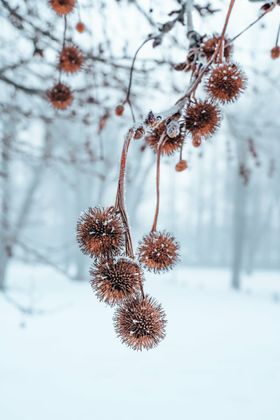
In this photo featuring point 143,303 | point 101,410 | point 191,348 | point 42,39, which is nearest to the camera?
point 143,303

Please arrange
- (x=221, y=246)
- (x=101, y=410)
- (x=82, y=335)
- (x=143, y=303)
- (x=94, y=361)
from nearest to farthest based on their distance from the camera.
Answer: (x=143, y=303) → (x=101, y=410) → (x=94, y=361) → (x=82, y=335) → (x=221, y=246)

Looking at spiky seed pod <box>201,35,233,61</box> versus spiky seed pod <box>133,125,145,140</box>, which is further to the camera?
spiky seed pod <box>201,35,233,61</box>

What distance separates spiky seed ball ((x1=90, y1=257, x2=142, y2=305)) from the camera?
3.04ft

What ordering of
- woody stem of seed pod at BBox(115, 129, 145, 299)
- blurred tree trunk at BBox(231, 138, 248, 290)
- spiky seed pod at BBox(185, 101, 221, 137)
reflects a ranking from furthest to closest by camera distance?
1. blurred tree trunk at BBox(231, 138, 248, 290)
2. spiky seed pod at BBox(185, 101, 221, 137)
3. woody stem of seed pod at BBox(115, 129, 145, 299)

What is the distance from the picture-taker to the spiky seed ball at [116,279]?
3.04 ft

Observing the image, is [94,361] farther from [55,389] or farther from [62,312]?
[62,312]

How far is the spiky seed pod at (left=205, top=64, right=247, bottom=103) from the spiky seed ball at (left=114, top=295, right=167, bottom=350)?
0.51 m

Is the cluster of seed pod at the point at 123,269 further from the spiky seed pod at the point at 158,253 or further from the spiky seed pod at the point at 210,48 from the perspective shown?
the spiky seed pod at the point at 210,48

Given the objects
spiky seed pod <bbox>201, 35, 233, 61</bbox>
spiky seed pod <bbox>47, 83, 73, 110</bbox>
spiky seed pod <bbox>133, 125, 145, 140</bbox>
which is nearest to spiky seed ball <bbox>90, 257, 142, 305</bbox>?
spiky seed pod <bbox>133, 125, 145, 140</bbox>

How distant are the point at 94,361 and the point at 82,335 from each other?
5.50 feet

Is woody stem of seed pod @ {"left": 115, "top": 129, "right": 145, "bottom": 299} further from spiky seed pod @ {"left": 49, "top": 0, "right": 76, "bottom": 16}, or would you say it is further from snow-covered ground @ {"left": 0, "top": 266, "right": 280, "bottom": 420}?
snow-covered ground @ {"left": 0, "top": 266, "right": 280, "bottom": 420}

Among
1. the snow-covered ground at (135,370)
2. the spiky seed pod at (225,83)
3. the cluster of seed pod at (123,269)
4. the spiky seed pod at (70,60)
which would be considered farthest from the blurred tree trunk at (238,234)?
the cluster of seed pod at (123,269)

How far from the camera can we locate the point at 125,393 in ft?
17.1

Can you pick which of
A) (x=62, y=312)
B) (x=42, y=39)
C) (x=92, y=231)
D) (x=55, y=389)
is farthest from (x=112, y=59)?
(x=62, y=312)
